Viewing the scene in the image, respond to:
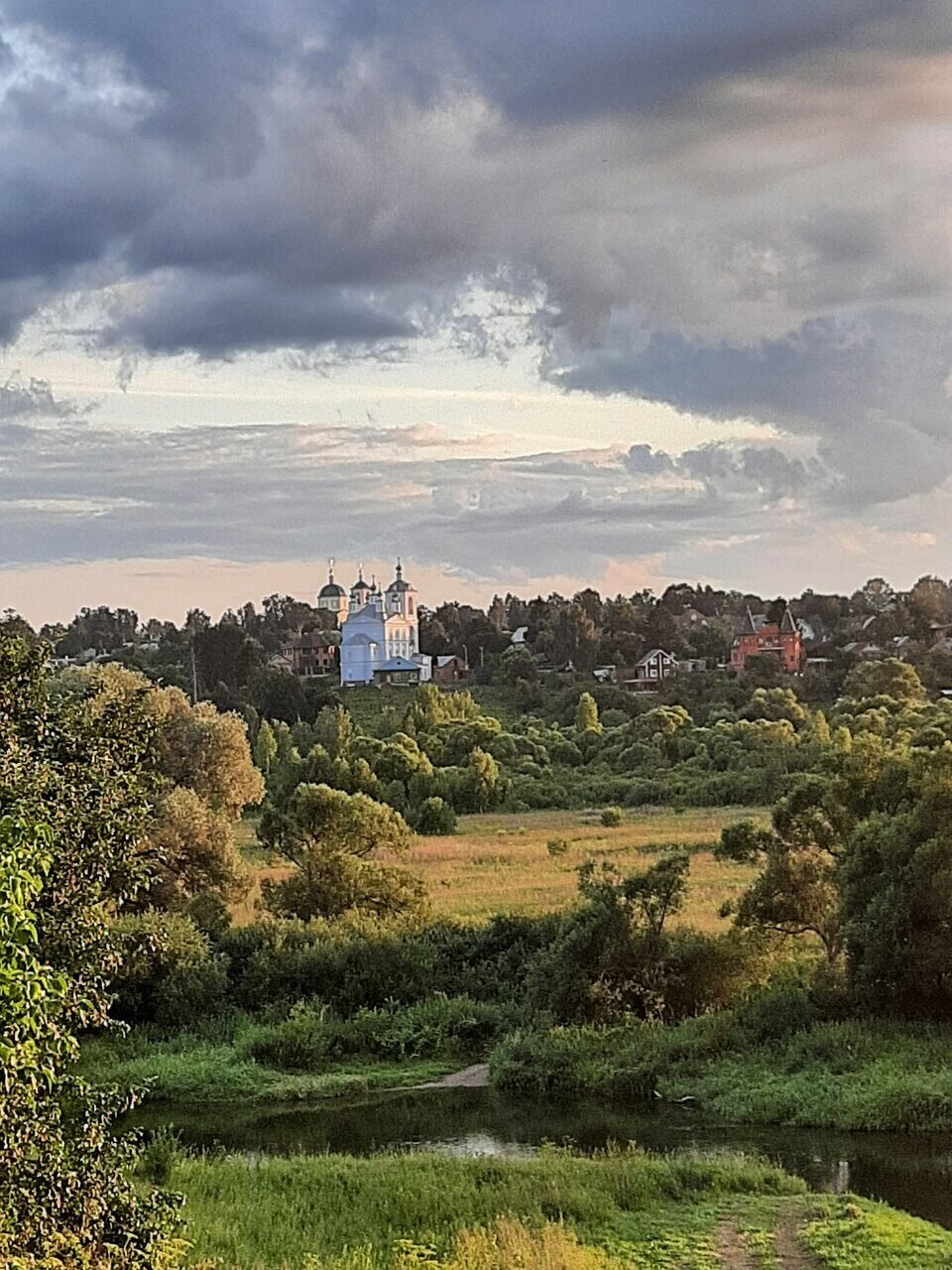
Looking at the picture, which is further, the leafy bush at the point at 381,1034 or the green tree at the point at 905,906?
the leafy bush at the point at 381,1034

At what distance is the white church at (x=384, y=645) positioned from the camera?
99438 millimetres

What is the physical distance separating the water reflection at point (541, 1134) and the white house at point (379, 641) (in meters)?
69.6

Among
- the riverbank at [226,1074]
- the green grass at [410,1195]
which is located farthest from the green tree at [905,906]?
the riverbank at [226,1074]

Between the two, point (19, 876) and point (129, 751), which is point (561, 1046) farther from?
point (19, 876)

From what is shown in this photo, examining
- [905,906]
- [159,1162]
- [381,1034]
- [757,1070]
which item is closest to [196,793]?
[381,1034]

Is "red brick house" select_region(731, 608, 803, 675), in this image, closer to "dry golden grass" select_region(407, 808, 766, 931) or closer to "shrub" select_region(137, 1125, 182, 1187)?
"dry golden grass" select_region(407, 808, 766, 931)

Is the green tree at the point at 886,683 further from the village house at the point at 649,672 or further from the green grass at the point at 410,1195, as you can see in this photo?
the green grass at the point at 410,1195

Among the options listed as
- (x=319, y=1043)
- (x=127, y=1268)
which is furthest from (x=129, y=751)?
Answer: (x=319, y=1043)

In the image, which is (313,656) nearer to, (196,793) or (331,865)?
(196,793)

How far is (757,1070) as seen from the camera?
27422mm

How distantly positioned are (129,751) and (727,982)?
2212cm

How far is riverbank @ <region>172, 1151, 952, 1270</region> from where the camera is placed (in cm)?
1708

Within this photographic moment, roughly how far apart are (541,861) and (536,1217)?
26832 mm

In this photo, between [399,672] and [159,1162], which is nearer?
[159,1162]
